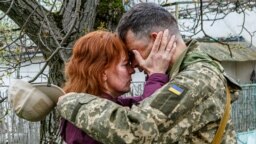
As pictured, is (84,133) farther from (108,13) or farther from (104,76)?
(108,13)

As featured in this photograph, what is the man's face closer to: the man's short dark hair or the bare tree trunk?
the man's short dark hair

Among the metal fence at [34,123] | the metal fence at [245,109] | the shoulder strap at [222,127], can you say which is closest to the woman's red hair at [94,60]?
the shoulder strap at [222,127]

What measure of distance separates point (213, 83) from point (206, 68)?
0.22 ft

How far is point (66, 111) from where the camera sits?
204 cm

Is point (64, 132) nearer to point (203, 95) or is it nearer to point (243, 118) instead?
point (203, 95)

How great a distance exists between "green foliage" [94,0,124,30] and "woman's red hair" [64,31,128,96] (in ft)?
6.54

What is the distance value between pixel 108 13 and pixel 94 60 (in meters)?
2.10

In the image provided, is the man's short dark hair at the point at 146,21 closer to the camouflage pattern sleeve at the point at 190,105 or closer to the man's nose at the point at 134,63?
the man's nose at the point at 134,63

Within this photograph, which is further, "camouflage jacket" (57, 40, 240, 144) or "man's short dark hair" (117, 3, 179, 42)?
"man's short dark hair" (117, 3, 179, 42)

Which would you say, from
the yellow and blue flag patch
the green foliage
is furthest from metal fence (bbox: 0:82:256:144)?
the yellow and blue flag patch

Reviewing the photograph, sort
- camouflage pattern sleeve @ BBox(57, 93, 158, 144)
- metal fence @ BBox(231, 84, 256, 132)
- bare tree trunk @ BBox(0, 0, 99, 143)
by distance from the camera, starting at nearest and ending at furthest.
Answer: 1. camouflage pattern sleeve @ BBox(57, 93, 158, 144)
2. bare tree trunk @ BBox(0, 0, 99, 143)
3. metal fence @ BBox(231, 84, 256, 132)

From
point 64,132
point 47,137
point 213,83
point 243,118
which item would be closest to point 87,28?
point 47,137

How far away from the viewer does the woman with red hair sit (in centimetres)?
221

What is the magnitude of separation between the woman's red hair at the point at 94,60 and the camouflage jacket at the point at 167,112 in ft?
0.44
